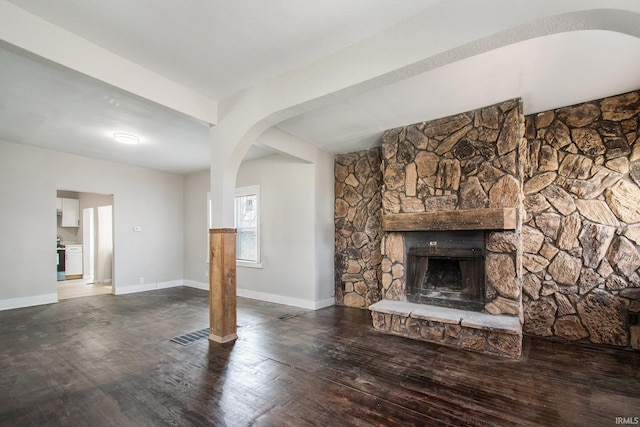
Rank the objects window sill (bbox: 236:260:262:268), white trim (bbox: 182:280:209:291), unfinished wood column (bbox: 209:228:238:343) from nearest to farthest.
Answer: unfinished wood column (bbox: 209:228:238:343) < window sill (bbox: 236:260:262:268) < white trim (bbox: 182:280:209:291)

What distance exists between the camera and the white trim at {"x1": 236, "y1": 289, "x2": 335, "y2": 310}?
16.2ft

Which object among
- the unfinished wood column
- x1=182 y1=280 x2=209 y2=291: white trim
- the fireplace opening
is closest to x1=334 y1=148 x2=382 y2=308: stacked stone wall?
the fireplace opening

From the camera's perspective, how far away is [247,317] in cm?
438

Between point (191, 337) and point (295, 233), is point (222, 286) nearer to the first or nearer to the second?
point (191, 337)

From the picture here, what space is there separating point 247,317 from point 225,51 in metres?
3.51

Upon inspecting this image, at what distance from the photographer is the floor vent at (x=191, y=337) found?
11.3 feet

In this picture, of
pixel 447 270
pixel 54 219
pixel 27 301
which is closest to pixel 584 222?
pixel 447 270

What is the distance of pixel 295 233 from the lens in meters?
5.21

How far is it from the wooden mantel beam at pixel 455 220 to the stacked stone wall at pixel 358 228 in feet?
3.39

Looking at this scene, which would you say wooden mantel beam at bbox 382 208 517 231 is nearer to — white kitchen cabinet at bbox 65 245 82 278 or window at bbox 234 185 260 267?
window at bbox 234 185 260 267

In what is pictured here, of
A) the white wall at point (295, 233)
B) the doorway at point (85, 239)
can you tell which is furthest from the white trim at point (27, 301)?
the white wall at point (295, 233)

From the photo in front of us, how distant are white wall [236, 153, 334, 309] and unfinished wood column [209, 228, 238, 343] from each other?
171 centimetres

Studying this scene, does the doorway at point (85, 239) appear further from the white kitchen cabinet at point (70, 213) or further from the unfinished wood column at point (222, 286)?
the unfinished wood column at point (222, 286)

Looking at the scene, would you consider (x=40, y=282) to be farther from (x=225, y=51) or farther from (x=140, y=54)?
(x=225, y=51)
